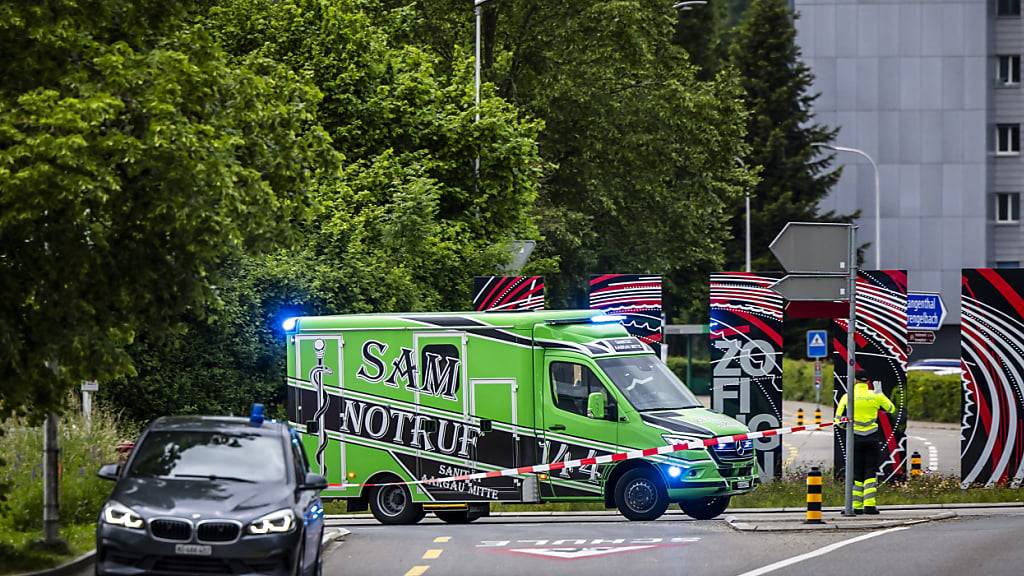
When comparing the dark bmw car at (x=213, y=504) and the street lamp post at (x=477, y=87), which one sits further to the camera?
the street lamp post at (x=477, y=87)

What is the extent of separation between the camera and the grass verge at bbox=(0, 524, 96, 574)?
48.2 feet

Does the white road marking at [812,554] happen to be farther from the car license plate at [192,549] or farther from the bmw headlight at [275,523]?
the car license plate at [192,549]

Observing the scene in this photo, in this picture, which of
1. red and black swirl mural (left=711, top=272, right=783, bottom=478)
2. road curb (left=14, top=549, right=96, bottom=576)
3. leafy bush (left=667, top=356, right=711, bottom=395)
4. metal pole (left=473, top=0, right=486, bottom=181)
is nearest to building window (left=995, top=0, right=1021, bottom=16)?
leafy bush (left=667, top=356, right=711, bottom=395)

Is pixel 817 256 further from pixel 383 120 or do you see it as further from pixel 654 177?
pixel 654 177

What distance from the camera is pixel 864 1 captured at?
73250 millimetres

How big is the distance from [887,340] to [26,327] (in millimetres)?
15052

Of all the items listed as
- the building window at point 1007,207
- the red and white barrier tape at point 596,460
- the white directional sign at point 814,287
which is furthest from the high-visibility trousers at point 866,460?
the building window at point 1007,207

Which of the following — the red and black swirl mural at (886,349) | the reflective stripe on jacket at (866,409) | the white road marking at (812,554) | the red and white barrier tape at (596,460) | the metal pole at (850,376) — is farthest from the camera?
the red and black swirl mural at (886,349)

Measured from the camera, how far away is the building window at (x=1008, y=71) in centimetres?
7475

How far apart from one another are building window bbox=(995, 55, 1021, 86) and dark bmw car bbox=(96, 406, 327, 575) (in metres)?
66.1

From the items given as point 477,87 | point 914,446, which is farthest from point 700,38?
point 477,87

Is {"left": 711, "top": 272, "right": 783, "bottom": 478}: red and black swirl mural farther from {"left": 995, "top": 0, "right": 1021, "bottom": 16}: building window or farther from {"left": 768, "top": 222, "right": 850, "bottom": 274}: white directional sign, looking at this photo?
{"left": 995, "top": 0, "right": 1021, "bottom": 16}: building window

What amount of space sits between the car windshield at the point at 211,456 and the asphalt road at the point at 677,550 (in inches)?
87.5

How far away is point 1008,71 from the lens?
7488 cm
